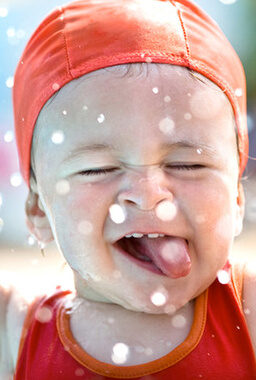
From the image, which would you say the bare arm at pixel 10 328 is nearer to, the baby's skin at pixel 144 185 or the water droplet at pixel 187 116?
the baby's skin at pixel 144 185

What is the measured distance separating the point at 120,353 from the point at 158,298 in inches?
6.7

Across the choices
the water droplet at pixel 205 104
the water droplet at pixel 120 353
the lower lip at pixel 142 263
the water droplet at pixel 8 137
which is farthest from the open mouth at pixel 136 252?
the water droplet at pixel 8 137

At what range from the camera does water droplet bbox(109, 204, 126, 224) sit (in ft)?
3.94

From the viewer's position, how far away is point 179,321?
1.34 meters

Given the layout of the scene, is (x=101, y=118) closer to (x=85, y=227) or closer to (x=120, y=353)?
(x=85, y=227)

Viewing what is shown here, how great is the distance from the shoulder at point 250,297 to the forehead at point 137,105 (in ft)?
1.24

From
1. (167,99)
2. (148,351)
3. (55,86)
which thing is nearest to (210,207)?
(167,99)

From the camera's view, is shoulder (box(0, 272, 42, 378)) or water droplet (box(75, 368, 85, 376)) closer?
water droplet (box(75, 368, 85, 376))

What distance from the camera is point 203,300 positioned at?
4.50 ft

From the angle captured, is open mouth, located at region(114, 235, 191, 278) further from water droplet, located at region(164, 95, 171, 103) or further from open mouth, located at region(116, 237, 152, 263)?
water droplet, located at region(164, 95, 171, 103)

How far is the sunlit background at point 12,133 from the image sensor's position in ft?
9.44

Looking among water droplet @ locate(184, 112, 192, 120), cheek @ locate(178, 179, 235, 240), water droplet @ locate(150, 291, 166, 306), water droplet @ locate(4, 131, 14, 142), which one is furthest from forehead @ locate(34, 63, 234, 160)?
water droplet @ locate(4, 131, 14, 142)

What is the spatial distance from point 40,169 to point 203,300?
529 millimetres

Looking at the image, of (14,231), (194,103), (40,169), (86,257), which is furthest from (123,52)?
(14,231)
